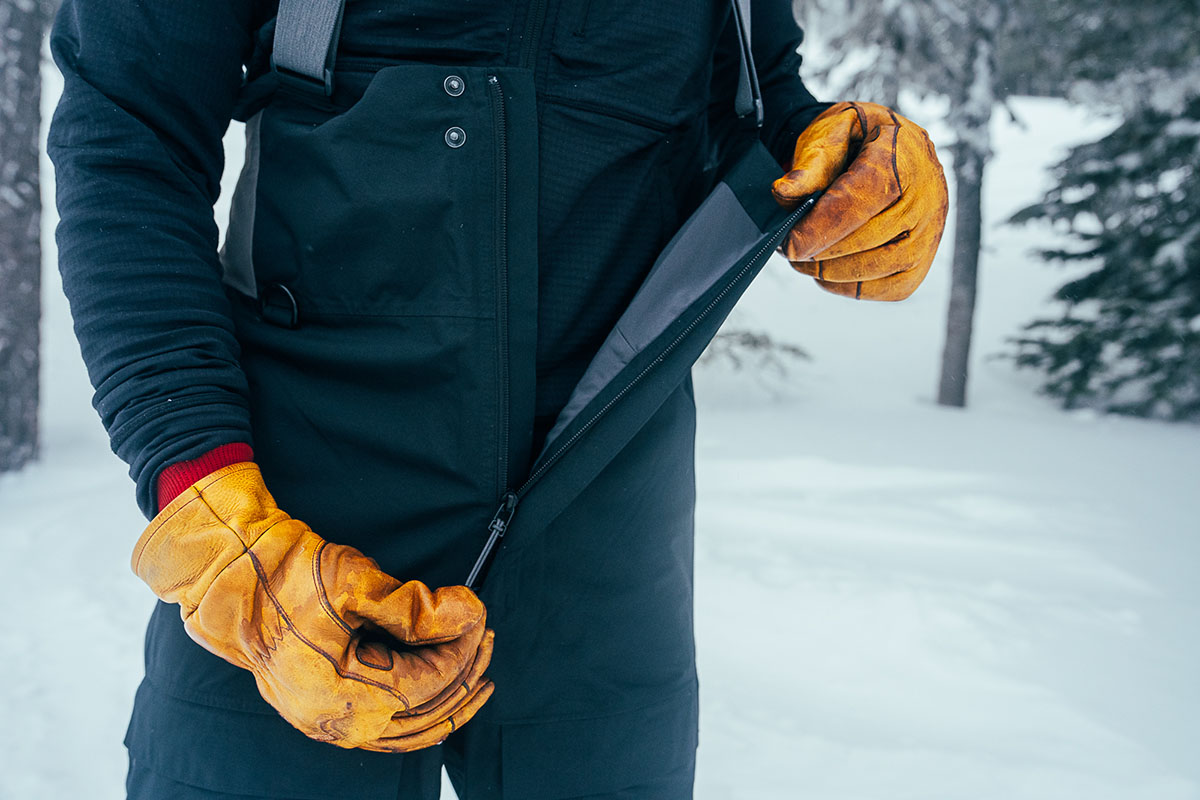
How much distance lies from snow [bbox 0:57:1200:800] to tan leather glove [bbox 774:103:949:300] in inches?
70.0

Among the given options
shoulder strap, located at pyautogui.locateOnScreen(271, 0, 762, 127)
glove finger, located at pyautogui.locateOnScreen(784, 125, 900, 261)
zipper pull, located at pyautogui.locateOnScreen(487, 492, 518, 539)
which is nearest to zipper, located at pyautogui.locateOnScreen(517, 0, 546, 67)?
shoulder strap, located at pyautogui.locateOnScreen(271, 0, 762, 127)

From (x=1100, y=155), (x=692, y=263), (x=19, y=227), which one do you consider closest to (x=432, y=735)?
(x=692, y=263)

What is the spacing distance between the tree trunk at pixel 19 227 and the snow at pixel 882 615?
0.41 meters

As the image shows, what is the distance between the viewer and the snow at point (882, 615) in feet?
8.49

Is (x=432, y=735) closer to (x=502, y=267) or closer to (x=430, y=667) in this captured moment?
(x=430, y=667)

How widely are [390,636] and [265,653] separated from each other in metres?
0.14

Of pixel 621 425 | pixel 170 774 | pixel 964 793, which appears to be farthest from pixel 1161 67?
pixel 170 774

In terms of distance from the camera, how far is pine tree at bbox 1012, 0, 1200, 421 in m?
8.22

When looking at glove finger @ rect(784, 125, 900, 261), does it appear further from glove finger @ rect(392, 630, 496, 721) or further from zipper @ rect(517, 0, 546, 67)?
glove finger @ rect(392, 630, 496, 721)

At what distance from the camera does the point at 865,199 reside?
126cm

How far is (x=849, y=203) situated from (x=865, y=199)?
3 cm

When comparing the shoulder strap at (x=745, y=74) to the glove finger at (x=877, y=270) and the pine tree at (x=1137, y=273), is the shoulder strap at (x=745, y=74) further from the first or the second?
the pine tree at (x=1137, y=273)

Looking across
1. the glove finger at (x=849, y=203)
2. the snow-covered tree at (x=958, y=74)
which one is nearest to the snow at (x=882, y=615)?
the glove finger at (x=849, y=203)

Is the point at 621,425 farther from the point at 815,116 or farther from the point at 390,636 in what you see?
the point at 815,116
